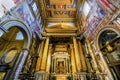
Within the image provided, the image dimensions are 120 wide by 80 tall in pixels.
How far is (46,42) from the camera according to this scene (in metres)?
11.8

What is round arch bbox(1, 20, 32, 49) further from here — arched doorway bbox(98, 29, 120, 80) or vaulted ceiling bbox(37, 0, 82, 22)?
arched doorway bbox(98, 29, 120, 80)

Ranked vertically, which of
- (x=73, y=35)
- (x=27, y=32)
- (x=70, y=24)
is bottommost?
(x=27, y=32)

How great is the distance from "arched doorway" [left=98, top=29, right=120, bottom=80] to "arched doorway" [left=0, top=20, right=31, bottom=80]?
5.95m

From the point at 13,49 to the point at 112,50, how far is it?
353 inches

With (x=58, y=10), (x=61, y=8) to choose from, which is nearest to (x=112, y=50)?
(x=61, y=8)

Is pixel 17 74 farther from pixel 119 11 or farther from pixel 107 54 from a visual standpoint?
pixel 119 11

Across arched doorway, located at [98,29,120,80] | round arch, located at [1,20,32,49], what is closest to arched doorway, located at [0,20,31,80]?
round arch, located at [1,20,32,49]

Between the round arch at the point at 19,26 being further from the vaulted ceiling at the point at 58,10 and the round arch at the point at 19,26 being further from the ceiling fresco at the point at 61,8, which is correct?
the ceiling fresco at the point at 61,8

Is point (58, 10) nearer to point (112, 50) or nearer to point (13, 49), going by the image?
point (13, 49)

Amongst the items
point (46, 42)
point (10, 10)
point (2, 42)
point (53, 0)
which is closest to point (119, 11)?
point (10, 10)

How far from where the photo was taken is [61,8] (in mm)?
13758

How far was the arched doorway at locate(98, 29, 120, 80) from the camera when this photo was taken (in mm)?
6543

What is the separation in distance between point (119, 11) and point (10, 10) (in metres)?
6.27

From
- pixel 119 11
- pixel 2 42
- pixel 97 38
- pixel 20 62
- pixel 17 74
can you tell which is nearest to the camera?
pixel 119 11
